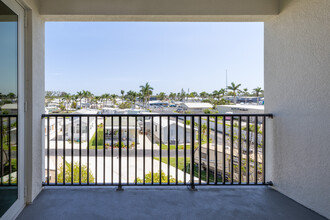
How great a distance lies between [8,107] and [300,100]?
2.81 metres

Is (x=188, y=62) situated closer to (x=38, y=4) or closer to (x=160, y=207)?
(x=38, y=4)

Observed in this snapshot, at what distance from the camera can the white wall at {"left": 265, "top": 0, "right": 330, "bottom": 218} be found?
1580mm

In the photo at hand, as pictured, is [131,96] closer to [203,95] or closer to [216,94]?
[203,95]

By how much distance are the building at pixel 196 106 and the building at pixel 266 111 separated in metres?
0.78

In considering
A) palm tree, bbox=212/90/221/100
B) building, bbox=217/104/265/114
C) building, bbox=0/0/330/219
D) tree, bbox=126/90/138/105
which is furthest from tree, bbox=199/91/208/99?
tree, bbox=126/90/138/105

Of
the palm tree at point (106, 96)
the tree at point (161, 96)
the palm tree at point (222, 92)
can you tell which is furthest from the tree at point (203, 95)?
the palm tree at point (106, 96)

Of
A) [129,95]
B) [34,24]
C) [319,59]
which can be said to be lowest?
[129,95]

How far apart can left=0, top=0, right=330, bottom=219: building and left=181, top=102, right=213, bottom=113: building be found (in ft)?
2.55

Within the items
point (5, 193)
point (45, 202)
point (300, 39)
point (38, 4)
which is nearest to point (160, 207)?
point (45, 202)

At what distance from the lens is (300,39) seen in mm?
1792

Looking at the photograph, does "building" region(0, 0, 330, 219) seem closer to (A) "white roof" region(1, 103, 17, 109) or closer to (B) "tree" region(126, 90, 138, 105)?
(A) "white roof" region(1, 103, 17, 109)

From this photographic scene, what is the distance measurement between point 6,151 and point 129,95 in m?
1.70

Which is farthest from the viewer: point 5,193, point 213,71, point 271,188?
point 213,71

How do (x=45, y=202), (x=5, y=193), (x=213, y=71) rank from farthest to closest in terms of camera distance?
(x=213, y=71)
(x=45, y=202)
(x=5, y=193)
